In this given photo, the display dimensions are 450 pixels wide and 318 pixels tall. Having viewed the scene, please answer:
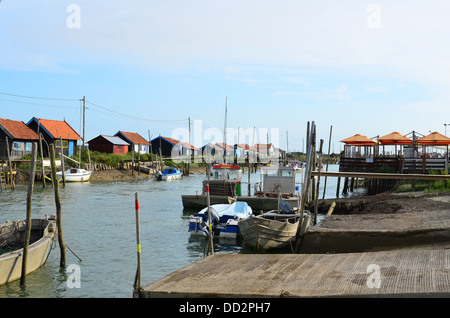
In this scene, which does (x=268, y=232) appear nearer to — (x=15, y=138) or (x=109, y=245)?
(x=109, y=245)

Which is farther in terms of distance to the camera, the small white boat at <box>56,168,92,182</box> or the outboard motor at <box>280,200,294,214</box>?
the small white boat at <box>56,168,92,182</box>

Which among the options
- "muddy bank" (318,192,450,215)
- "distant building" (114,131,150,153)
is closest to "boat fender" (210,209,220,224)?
"muddy bank" (318,192,450,215)

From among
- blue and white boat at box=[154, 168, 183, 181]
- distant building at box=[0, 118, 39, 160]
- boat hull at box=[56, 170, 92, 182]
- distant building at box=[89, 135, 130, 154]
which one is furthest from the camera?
distant building at box=[89, 135, 130, 154]

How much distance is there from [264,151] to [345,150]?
282 ft

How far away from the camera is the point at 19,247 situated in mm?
16812

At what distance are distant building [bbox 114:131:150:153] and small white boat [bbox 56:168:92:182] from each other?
25648mm

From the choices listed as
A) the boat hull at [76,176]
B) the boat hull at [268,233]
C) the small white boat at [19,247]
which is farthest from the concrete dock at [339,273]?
the boat hull at [76,176]

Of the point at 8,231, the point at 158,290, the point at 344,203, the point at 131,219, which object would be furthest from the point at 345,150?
the point at 158,290

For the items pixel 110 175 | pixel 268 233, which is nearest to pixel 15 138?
pixel 110 175

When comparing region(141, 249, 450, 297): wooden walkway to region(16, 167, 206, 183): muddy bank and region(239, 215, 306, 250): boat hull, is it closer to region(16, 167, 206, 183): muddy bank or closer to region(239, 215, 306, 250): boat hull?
region(239, 215, 306, 250): boat hull

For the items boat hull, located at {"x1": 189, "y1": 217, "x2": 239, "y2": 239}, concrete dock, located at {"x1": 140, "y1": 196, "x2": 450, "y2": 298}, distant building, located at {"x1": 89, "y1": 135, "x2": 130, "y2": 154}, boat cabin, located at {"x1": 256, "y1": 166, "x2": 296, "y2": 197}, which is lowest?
boat hull, located at {"x1": 189, "y1": 217, "x2": 239, "y2": 239}

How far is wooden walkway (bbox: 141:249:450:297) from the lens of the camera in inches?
327

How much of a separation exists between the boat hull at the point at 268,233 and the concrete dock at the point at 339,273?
3843mm

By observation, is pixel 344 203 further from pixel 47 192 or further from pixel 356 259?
pixel 47 192
